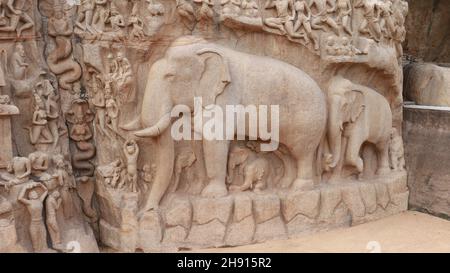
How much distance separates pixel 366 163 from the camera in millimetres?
6078

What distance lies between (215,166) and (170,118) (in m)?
0.60

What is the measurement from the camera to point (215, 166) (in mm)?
5152

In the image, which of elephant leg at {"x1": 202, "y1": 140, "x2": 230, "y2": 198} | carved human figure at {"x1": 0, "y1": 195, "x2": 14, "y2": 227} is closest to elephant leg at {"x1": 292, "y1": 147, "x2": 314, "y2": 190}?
elephant leg at {"x1": 202, "y1": 140, "x2": 230, "y2": 198}

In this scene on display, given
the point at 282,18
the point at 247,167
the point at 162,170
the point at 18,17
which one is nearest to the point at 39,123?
the point at 18,17

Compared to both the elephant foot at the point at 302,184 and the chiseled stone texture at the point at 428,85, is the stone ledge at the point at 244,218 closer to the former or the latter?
the elephant foot at the point at 302,184

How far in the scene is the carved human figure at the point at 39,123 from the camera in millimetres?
5109

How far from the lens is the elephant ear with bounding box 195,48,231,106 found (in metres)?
5.05

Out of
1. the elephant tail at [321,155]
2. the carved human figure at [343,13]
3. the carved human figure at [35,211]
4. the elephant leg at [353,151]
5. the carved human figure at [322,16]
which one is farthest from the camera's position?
the elephant leg at [353,151]

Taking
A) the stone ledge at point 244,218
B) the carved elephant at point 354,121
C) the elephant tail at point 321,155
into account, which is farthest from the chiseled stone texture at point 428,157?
the elephant tail at point 321,155

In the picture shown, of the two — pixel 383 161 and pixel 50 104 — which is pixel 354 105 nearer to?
pixel 383 161

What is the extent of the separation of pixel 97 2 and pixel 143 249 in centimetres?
228

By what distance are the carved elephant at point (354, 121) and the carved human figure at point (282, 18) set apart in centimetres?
76

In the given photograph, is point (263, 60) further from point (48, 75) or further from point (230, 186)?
point (48, 75)

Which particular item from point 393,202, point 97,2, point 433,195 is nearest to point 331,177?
point 393,202
